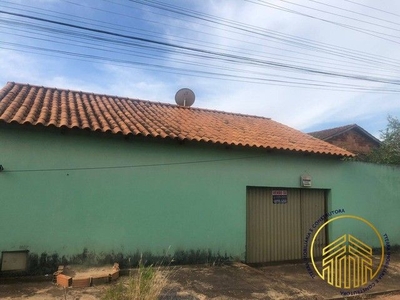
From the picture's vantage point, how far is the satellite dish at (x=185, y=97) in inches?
455

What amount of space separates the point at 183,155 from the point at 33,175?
10.4ft

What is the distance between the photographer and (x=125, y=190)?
671 cm

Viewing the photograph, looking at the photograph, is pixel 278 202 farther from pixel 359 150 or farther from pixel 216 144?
pixel 359 150

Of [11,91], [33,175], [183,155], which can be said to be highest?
[11,91]

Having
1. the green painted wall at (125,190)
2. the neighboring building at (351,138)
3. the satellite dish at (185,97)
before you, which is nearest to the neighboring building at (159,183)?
the green painted wall at (125,190)

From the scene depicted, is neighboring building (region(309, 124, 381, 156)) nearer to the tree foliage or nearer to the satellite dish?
the tree foliage

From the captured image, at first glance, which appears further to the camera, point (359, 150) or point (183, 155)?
point (359, 150)

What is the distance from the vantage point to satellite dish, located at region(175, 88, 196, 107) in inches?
455

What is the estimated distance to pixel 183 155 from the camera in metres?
7.30

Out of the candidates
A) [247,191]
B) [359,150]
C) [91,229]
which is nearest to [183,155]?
[247,191]

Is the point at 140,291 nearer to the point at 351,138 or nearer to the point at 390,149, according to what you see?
the point at 390,149

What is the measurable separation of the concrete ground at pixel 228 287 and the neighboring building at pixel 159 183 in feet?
2.48

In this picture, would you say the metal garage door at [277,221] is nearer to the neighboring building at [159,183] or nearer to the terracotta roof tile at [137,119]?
the neighboring building at [159,183]

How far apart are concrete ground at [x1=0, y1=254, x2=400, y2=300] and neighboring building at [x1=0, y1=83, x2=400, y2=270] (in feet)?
2.48
